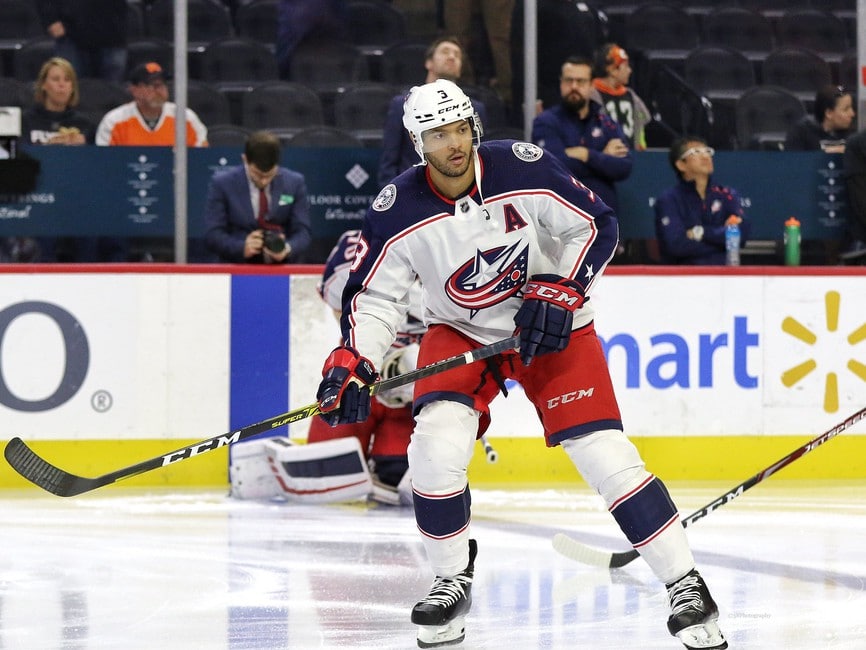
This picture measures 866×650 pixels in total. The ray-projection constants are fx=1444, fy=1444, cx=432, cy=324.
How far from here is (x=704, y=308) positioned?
5.79 m

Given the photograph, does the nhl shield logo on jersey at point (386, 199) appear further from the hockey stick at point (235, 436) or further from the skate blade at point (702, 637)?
the skate blade at point (702, 637)

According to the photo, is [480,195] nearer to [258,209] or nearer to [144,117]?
[258,209]

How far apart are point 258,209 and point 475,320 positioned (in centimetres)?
262

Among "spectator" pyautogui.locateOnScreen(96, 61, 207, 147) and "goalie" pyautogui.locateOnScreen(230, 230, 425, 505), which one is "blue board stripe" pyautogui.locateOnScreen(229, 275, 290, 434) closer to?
"goalie" pyautogui.locateOnScreen(230, 230, 425, 505)

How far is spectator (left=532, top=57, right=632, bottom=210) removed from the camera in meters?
5.80

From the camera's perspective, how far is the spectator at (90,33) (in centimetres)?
570

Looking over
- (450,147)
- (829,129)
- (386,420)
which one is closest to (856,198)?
(829,129)

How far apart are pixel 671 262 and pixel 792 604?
2573mm

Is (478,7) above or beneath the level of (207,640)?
above

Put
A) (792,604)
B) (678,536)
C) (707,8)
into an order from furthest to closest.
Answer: (707,8)
(792,604)
(678,536)

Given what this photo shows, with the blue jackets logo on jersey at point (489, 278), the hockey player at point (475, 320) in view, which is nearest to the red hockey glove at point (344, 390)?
the hockey player at point (475, 320)

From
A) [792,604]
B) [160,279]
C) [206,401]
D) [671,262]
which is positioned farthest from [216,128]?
[792,604]

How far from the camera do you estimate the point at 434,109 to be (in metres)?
3.14

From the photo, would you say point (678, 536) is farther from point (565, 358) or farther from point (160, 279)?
point (160, 279)
